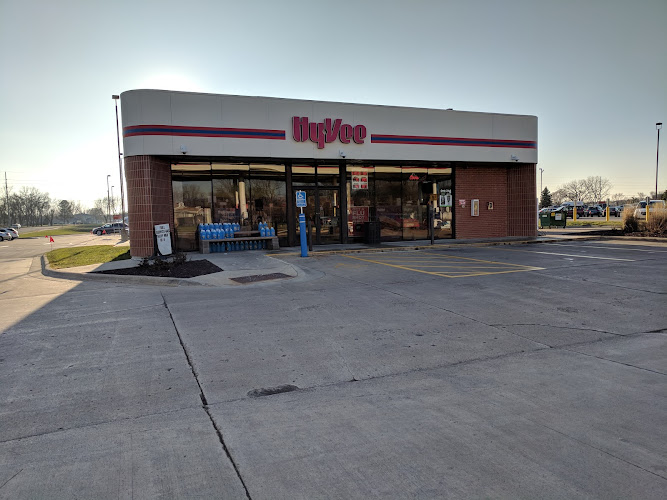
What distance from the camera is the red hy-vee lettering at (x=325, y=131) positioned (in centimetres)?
1772

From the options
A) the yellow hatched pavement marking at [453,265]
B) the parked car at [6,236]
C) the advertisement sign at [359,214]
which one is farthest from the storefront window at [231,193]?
the parked car at [6,236]

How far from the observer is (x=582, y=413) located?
147 inches

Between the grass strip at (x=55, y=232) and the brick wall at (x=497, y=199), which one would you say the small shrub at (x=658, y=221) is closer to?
the brick wall at (x=497, y=199)

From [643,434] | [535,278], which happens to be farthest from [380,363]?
[535,278]

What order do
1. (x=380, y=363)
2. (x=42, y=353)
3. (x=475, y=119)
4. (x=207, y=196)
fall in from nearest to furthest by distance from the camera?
(x=380, y=363), (x=42, y=353), (x=207, y=196), (x=475, y=119)

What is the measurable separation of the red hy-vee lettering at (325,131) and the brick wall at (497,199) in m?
6.35

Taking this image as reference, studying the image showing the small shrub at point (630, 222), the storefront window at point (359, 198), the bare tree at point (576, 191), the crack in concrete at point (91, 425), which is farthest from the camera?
the bare tree at point (576, 191)

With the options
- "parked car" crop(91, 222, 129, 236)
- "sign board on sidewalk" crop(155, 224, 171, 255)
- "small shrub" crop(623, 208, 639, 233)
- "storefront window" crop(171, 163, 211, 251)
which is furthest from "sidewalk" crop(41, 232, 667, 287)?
"parked car" crop(91, 222, 129, 236)

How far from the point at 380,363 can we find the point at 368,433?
1.68 meters

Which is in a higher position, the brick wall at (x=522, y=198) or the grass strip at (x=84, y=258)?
the brick wall at (x=522, y=198)

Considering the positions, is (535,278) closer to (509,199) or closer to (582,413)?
(582,413)

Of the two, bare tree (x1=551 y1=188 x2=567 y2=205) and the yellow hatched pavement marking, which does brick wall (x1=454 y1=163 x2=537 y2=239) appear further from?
bare tree (x1=551 y1=188 x2=567 y2=205)

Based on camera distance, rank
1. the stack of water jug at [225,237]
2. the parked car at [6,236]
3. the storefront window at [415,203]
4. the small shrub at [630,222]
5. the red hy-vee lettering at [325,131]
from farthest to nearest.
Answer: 1. the parked car at [6,236]
2. the small shrub at [630,222]
3. the storefront window at [415,203]
4. the red hy-vee lettering at [325,131]
5. the stack of water jug at [225,237]

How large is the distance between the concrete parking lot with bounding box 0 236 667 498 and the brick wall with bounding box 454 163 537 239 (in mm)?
13963
